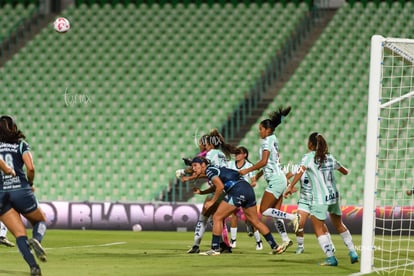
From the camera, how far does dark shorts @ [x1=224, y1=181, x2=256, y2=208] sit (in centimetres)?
1541

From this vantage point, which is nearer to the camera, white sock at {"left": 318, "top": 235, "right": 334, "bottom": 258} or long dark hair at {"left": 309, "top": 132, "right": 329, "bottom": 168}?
white sock at {"left": 318, "top": 235, "right": 334, "bottom": 258}

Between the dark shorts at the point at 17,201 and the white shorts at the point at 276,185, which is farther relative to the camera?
the white shorts at the point at 276,185

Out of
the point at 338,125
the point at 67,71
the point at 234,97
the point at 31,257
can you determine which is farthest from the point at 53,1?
the point at 31,257

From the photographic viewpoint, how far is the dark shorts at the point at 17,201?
1177 cm

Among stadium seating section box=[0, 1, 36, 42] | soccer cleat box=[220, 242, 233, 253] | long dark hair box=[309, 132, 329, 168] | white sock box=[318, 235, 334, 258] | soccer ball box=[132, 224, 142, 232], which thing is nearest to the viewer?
white sock box=[318, 235, 334, 258]

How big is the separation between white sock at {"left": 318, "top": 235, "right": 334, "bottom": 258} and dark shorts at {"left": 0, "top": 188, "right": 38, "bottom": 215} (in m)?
4.37

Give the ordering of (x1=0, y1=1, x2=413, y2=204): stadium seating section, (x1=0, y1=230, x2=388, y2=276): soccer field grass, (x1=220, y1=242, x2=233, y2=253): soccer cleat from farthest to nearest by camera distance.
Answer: (x1=0, y1=1, x2=413, y2=204): stadium seating section → (x1=220, y1=242, x2=233, y2=253): soccer cleat → (x1=0, y1=230, x2=388, y2=276): soccer field grass

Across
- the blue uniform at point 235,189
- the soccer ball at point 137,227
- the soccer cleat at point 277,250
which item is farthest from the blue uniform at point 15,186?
the soccer ball at point 137,227

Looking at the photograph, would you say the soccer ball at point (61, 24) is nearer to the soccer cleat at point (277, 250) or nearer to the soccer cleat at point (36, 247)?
the soccer cleat at point (277, 250)

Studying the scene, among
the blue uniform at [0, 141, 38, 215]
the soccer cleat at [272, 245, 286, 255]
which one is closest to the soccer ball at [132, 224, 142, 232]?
the soccer cleat at [272, 245, 286, 255]

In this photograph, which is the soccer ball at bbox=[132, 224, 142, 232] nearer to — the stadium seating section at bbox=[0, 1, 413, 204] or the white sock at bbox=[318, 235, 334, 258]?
the stadium seating section at bbox=[0, 1, 413, 204]

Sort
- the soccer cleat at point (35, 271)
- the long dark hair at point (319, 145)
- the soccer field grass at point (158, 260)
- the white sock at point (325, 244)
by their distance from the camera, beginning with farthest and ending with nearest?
the long dark hair at point (319, 145), the white sock at point (325, 244), the soccer field grass at point (158, 260), the soccer cleat at point (35, 271)

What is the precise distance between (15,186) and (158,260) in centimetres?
375

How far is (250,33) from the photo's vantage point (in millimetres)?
31969
